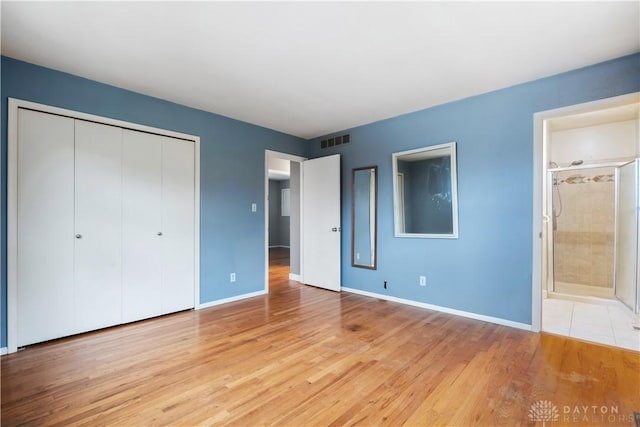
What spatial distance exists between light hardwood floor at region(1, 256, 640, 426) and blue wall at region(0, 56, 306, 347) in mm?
898

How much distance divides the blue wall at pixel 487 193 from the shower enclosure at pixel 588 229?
71.9 inches

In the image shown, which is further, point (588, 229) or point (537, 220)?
point (588, 229)

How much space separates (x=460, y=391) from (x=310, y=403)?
0.98 meters

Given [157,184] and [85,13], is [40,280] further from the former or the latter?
[85,13]

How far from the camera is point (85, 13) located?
1951 mm

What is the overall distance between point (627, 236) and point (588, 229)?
2.74 ft

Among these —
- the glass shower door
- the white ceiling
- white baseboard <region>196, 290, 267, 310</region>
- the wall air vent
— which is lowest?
white baseboard <region>196, 290, 267, 310</region>

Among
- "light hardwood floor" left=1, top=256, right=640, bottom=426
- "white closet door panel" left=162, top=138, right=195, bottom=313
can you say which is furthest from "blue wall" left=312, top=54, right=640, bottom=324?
"white closet door panel" left=162, top=138, right=195, bottom=313

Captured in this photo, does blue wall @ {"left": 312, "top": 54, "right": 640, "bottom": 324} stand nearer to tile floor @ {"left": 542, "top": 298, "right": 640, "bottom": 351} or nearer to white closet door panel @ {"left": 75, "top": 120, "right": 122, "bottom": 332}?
tile floor @ {"left": 542, "top": 298, "right": 640, "bottom": 351}

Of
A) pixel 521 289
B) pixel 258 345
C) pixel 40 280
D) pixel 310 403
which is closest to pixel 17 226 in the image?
pixel 40 280

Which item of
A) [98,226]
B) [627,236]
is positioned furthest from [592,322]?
[98,226]

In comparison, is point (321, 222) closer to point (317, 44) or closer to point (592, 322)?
point (317, 44)

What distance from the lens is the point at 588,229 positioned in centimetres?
441

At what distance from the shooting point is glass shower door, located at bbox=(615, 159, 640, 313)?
10.9 feet
